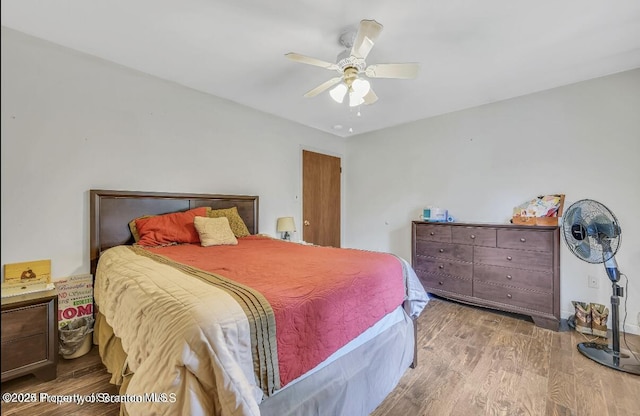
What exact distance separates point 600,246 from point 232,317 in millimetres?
2751

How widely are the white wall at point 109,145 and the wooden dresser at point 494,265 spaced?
7.68 ft

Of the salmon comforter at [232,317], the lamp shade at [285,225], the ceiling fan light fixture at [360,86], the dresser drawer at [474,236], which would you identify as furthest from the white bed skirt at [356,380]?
the lamp shade at [285,225]

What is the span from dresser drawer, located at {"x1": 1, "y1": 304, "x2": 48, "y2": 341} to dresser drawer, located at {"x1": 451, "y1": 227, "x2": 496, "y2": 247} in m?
3.60

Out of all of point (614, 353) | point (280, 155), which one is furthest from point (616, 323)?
point (280, 155)

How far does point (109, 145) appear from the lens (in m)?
2.42

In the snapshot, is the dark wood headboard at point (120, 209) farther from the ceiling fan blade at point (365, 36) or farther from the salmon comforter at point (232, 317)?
the ceiling fan blade at point (365, 36)

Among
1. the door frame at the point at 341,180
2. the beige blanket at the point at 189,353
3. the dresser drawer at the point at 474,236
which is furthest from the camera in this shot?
the door frame at the point at 341,180

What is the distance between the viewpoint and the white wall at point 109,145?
6.75 feet

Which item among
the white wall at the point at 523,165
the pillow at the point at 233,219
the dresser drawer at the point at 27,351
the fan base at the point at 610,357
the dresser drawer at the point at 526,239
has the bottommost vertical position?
the fan base at the point at 610,357

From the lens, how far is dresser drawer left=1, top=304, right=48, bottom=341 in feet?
5.38

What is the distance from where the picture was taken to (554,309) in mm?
2549

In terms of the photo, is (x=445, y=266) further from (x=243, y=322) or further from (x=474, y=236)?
(x=243, y=322)

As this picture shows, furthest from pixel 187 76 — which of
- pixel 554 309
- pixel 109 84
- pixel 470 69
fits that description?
pixel 554 309

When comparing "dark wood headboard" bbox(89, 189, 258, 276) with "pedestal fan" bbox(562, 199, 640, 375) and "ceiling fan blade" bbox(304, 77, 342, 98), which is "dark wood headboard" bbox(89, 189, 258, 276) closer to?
"ceiling fan blade" bbox(304, 77, 342, 98)
